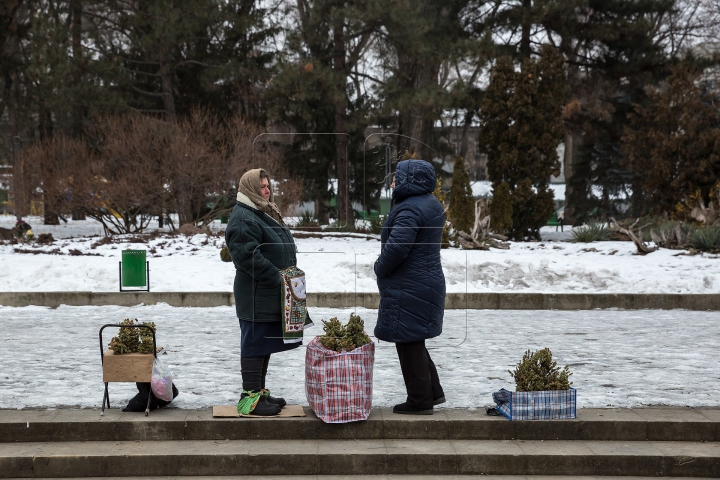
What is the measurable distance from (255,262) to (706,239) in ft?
40.1

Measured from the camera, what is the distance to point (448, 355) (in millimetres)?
8953

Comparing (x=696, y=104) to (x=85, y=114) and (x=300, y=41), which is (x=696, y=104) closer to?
(x=300, y=41)

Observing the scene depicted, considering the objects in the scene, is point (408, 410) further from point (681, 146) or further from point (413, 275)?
point (681, 146)

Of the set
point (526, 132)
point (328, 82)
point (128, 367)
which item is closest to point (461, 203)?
point (526, 132)

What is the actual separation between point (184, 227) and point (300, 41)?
7489 millimetres

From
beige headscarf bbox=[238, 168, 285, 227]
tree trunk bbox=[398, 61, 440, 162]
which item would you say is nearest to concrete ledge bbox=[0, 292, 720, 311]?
beige headscarf bbox=[238, 168, 285, 227]

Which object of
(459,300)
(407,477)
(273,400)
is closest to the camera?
(407,477)

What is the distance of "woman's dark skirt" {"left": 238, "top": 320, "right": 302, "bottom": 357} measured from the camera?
596cm

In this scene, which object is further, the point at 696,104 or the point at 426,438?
the point at 696,104

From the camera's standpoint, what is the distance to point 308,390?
19.7 ft

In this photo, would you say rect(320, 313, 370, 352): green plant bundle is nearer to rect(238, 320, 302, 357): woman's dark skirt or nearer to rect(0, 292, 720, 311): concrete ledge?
rect(238, 320, 302, 357): woman's dark skirt

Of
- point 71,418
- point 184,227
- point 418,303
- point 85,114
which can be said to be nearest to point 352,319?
point 418,303

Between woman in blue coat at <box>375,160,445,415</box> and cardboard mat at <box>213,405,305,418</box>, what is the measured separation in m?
0.83

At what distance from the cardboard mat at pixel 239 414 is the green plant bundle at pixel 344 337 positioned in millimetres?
579
